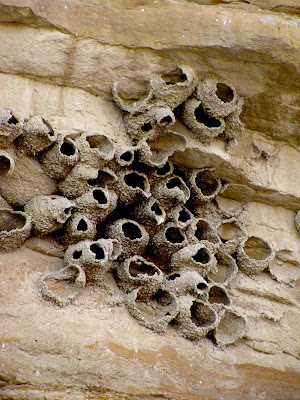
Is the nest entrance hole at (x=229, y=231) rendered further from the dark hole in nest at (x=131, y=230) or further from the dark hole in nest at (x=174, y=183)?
the dark hole in nest at (x=131, y=230)

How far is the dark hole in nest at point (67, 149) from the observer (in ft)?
11.6

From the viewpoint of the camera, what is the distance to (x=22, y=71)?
11.6ft

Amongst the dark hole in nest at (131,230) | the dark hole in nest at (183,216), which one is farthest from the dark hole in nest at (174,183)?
the dark hole in nest at (131,230)

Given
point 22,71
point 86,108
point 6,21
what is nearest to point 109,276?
point 86,108

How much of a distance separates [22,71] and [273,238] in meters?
2.25

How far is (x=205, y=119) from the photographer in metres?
3.92

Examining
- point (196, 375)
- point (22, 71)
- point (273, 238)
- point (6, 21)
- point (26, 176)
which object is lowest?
point (196, 375)

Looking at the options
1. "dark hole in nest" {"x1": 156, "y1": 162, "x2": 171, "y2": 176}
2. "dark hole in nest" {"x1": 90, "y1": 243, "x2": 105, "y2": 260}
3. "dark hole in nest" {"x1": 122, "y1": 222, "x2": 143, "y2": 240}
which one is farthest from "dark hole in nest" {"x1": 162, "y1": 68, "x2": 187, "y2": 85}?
"dark hole in nest" {"x1": 90, "y1": 243, "x2": 105, "y2": 260}

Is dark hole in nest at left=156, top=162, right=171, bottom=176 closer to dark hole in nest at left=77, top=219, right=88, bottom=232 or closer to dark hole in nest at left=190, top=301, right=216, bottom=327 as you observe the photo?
dark hole in nest at left=77, top=219, right=88, bottom=232

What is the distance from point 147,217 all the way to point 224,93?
3.62 ft

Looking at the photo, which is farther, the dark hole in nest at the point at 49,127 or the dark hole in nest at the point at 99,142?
the dark hole in nest at the point at 99,142

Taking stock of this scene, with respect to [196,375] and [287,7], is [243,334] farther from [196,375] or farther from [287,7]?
[287,7]

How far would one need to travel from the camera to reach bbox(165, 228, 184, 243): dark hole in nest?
12.6ft

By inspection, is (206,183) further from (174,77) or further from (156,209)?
(174,77)
